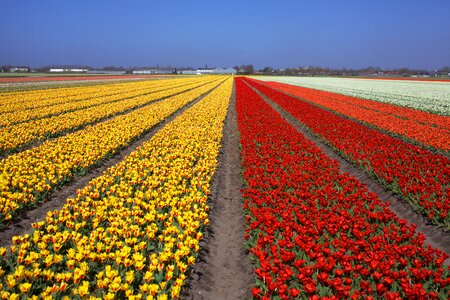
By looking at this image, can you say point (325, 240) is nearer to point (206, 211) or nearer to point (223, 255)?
point (223, 255)

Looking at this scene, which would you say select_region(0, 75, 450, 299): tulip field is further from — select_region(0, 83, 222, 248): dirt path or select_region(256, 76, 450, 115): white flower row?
select_region(256, 76, 450, 115): white flower row

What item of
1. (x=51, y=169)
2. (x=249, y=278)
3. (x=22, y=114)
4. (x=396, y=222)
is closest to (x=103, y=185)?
(x=51, y=169)

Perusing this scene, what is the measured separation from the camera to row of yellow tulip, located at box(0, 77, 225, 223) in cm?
776

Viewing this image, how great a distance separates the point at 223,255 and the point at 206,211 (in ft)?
5.19

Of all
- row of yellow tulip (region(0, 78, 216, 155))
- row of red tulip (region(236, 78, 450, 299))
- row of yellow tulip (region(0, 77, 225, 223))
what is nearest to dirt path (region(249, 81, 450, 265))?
row of red tulip (region(236, 78, 450, 299))

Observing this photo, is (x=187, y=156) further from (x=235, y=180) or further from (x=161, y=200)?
(x=161, y=200)

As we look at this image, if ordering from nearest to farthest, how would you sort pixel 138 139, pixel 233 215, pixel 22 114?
1. pixel 233 215
2. pixel 138 139
3. pixel 22 114

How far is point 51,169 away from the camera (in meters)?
9.42

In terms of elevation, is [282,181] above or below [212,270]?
above

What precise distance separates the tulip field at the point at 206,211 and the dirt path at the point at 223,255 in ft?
0.37

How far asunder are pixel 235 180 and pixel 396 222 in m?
4.98

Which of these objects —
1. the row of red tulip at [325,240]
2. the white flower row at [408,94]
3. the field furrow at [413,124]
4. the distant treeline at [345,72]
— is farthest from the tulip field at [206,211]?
the distant treeline at [345,72]

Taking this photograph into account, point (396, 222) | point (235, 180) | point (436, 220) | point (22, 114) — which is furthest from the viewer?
point (22, 114)

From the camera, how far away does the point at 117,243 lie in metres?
5.37
